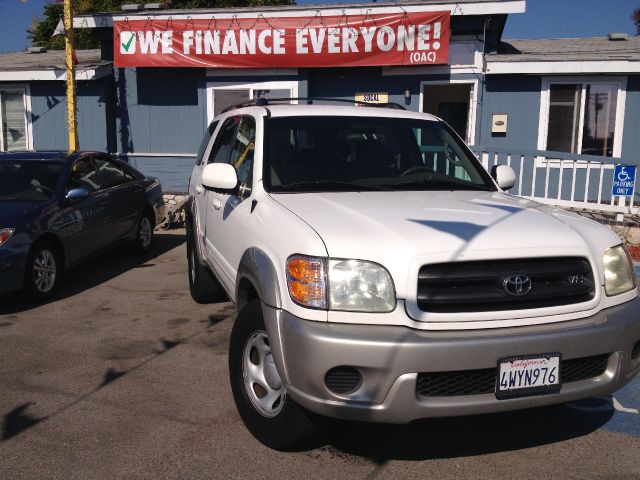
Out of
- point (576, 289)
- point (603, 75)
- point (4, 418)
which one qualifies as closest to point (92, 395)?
point (4, 418)

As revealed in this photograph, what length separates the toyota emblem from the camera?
2.97 metres

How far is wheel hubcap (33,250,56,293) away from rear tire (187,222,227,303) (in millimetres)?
1442

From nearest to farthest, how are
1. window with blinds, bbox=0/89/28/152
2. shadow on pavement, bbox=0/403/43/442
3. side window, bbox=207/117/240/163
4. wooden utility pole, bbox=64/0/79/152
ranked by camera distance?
shadow on pavement, bbox=0/403/43/442 → side window, bbox=207/117/240/163 → wooden utility pole, bbox=64/0/79/152 → window with blinds, bbox=0/89/28/152

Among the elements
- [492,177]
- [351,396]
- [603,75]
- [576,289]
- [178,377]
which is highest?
[603,75]

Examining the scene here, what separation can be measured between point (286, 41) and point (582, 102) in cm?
577

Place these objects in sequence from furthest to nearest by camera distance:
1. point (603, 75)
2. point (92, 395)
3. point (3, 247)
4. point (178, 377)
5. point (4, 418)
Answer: point (603, 75), point (3, 247), point (178, 377), point (92, 395), point (4, 418)

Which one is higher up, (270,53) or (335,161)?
(270,53)

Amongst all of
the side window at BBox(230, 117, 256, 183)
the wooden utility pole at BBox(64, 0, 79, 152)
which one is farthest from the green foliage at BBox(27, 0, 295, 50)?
the side window at BBox(230, 117, 256, 183)

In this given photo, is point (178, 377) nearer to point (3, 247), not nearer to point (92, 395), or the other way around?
point (92, 395)

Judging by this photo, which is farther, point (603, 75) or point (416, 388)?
point (603, 75)

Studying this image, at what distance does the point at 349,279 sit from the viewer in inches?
114

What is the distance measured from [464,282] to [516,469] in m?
1.08

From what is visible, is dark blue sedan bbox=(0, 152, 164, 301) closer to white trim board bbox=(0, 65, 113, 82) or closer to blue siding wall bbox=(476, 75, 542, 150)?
white trim board bbox=(0, 65, 113, 82)

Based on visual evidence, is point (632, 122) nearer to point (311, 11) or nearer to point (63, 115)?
point (311, 11)
